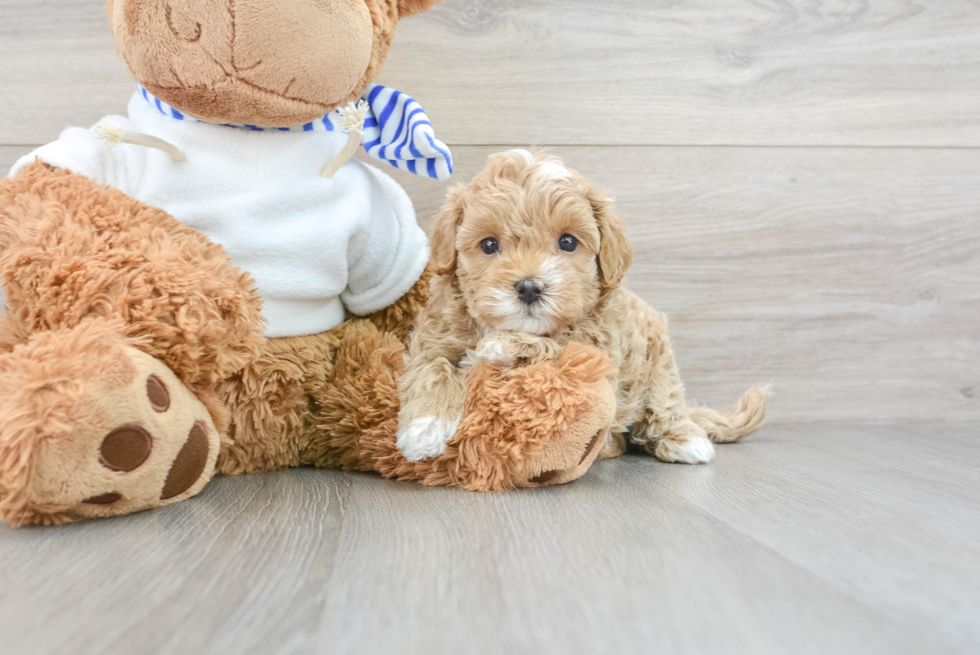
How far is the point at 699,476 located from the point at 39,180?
934 mm

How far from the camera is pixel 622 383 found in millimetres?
1049

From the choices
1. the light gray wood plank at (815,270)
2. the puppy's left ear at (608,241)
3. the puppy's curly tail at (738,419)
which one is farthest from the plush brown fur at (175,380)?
the light gray wood plank at (815,270)

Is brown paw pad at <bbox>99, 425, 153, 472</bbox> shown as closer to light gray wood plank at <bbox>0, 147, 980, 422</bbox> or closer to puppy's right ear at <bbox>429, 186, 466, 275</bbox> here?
puppy's right ear at <bbox>429, 186, 466, 275</bbox>

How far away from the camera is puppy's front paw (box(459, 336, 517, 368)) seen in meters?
0.90

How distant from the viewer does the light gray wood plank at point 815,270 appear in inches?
55.8

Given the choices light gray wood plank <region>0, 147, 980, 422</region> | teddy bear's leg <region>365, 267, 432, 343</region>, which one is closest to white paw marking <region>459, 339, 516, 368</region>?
teddy bear's leg <region>365, 267, 432, 343</region>

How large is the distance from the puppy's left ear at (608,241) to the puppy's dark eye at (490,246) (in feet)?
0.44

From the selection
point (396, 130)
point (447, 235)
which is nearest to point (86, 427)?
point (447, 235)

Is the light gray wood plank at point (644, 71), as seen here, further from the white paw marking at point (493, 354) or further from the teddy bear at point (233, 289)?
the white paw marking at point (493, 354)

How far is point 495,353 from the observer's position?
2.94 ft

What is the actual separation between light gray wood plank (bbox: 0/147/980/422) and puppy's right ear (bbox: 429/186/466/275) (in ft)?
1.70

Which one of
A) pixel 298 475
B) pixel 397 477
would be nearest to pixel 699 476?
pixel 397 477

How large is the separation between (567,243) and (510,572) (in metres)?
0.44

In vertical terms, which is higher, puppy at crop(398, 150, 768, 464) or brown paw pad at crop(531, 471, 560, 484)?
puppy at crop(398, 150, 768, 464)
